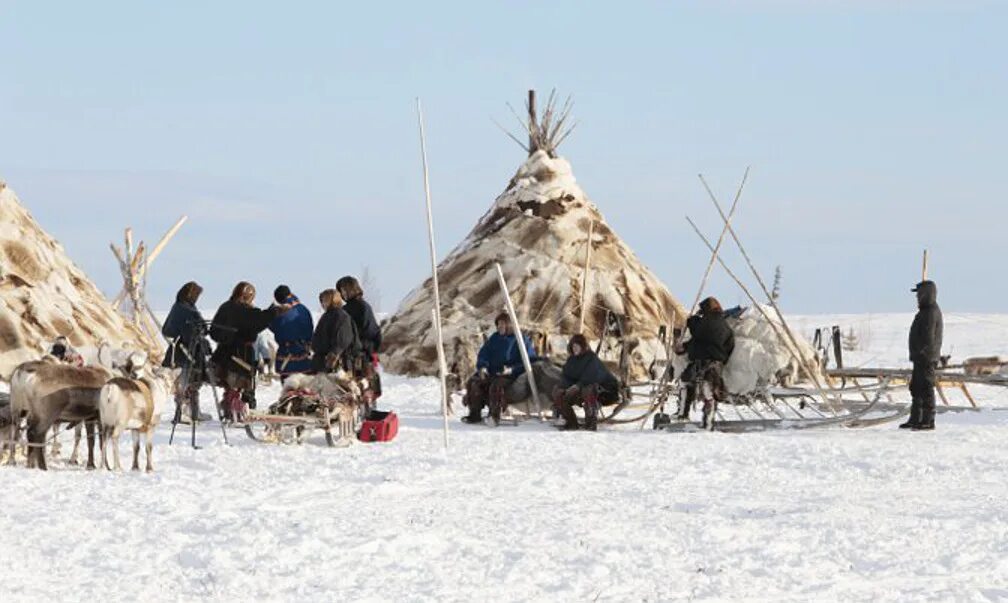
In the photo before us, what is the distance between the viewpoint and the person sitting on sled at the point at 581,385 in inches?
504

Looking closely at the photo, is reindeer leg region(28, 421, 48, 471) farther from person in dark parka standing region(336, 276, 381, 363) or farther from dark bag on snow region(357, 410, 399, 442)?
person in dark parka standing region(336, 276, 381, 363)

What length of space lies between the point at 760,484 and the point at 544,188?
11932 millimetres

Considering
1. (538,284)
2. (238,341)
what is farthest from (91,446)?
(538,284)

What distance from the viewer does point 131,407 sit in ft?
28.1

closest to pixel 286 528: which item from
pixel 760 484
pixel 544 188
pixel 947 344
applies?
pixel 760 484

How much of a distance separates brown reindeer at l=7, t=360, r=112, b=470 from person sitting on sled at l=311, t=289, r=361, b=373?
100 inches

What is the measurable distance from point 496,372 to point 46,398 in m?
5.63

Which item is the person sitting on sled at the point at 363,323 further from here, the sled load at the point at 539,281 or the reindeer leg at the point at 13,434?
the sled load at the point at 539,281

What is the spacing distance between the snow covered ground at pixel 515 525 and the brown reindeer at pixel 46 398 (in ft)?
0.98

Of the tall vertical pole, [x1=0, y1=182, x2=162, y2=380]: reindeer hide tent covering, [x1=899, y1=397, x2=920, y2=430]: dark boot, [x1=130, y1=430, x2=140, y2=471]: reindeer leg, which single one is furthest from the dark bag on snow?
the tall vertical pole

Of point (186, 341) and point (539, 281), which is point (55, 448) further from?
point (539, 281)

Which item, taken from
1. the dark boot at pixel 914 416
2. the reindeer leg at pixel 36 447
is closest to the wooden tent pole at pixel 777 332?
the dark boot at pixel 914 416

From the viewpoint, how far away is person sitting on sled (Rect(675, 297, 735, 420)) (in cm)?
1260

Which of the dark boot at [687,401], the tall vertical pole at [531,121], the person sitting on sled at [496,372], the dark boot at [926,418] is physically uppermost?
the tall vertical pole at [531,121]
